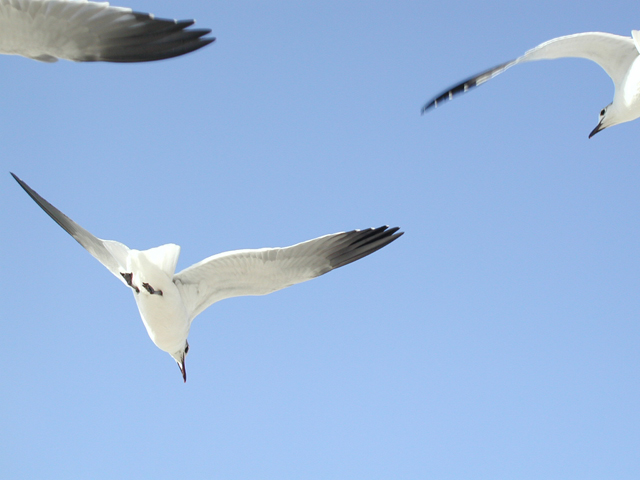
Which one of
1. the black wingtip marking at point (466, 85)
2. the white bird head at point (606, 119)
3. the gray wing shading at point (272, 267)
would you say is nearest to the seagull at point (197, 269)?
the gray wing shading at point (272, 267)

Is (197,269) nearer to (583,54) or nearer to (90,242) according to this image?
(90,242)

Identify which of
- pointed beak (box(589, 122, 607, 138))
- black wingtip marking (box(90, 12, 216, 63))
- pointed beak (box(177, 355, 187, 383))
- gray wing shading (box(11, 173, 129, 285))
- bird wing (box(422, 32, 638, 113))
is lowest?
pointed beak (box(177, 355, 187, 383))

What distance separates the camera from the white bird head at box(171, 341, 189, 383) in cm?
555

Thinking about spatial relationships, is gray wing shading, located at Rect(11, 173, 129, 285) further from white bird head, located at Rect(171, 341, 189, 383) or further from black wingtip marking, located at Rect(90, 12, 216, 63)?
black wingtip marking, located at Rect(90, 12, 216, 63)

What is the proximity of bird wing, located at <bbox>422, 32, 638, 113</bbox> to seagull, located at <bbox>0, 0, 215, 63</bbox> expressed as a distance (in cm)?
211

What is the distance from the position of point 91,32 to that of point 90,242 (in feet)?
5.71

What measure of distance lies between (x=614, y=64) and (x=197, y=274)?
153 inches

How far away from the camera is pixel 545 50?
521cm

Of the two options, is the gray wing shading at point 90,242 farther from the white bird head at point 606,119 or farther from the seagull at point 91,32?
the white bird head at point 606,119

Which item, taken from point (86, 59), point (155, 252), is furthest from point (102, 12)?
point (155, 252)

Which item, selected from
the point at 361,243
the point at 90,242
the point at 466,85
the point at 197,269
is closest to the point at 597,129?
the point at 466,85

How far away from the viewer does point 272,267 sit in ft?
16.4

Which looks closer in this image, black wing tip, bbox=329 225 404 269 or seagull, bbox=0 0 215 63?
seagull, bbox=0 0 215 63

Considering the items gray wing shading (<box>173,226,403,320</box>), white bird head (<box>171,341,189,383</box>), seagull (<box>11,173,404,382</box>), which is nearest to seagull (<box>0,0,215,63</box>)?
seagull (<box>11,173,404,382</box>)
